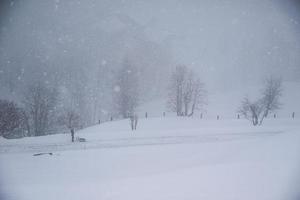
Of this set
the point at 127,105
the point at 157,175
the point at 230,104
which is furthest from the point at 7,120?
the point at 230,104

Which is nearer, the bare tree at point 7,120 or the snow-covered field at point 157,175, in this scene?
the snow-covered field at point 157,175

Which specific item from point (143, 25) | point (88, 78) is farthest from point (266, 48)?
point (88, 78)

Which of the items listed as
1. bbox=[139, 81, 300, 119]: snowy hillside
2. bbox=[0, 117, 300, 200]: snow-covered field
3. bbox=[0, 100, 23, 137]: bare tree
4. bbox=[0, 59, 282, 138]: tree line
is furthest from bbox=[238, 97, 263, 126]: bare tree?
bbox=[0, 100, 23, 137]: bare tree

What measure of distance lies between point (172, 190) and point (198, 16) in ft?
394

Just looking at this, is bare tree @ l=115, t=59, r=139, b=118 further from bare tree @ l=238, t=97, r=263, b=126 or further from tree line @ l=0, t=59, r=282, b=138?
bare tree @ l=238, t=97, r=263, b=126

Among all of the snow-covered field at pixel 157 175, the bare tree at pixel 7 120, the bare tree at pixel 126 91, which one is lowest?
the snow-covered field at pixel 157 175

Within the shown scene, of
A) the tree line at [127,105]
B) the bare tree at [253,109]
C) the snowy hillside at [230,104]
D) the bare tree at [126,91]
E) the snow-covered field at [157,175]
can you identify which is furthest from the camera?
the snowy hillside at [230,104]

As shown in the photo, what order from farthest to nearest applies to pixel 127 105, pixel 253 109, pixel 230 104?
pixel 230 104 < pixel 127 105 < pixel 253 109

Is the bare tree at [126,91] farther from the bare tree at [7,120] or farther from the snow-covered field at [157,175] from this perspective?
the snow-covered field at [157,175]

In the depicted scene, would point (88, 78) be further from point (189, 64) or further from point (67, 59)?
point (189, 64)

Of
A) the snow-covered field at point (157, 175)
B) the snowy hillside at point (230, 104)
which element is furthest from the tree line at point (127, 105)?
the snow-covered field at point (157, 175)

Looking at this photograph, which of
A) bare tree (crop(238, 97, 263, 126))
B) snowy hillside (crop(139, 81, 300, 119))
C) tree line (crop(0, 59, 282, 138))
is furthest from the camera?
snowy hillside (crop(139, 81, 300, 119))

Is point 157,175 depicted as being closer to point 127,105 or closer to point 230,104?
point 127,105

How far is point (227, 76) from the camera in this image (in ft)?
231
